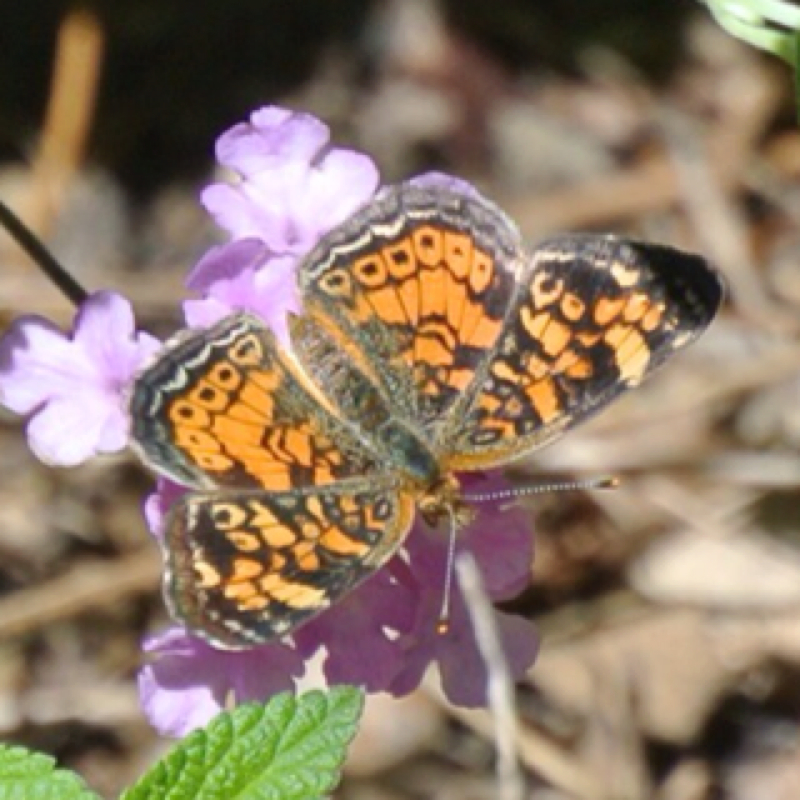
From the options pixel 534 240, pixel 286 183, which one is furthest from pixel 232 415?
pixel 534 240

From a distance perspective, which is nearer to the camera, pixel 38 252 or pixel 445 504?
pixel 445 504

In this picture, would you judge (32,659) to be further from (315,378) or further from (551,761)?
(315,378)

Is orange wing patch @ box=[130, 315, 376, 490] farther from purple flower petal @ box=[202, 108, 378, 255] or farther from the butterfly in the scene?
purple flower petal @ box=[202, 108, 378, 255]

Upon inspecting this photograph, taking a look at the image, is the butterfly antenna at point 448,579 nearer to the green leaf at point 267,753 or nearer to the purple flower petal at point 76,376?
the green leaf at point 267,753

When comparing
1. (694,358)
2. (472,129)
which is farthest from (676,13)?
(694,358)

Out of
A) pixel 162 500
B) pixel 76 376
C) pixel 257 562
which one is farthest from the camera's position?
pixel 76 376

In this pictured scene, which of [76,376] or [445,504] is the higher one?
[76,376]

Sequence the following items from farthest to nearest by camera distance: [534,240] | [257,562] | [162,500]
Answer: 1. [534,240]
2. [162,500]
3. [257,562]

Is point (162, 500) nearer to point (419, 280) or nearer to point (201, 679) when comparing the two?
point (201, 679)
